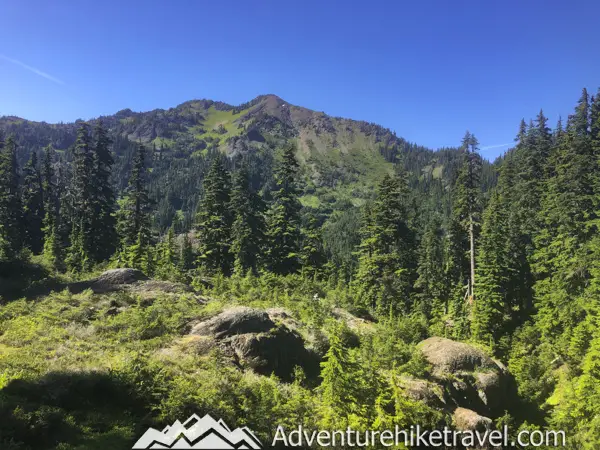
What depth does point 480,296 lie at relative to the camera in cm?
3634

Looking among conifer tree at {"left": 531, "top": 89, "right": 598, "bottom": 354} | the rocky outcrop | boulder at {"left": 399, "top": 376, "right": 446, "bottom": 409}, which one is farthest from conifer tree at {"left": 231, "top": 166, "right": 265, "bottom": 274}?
conifer tree at {"left": 531, "top": 89, "right": 598, "bottom": 354}

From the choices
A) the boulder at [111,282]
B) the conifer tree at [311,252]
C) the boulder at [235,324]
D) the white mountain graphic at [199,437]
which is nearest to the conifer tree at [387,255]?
the conifer tree at [311,252]

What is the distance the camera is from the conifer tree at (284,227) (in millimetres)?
36812

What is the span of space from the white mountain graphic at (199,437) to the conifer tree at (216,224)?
26.3m

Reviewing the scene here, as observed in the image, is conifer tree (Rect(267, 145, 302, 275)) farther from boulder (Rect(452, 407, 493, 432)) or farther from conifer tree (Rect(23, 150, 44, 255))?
conifer tree (Rect(23, 150, 44, 255))

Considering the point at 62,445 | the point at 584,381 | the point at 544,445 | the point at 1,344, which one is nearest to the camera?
the point at 62,445

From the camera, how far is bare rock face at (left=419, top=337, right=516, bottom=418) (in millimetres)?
17250

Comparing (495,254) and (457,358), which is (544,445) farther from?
(495,254)

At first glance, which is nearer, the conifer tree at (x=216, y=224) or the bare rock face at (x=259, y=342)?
the bare rock face at (x=259, y=342)

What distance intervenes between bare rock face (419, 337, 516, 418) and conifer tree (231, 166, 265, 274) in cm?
1892

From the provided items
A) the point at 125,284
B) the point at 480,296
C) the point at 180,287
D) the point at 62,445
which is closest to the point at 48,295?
the point at 125,284

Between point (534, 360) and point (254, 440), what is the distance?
100 ft

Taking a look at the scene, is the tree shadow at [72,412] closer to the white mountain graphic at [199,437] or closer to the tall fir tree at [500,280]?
the white mountain graphic at [199,437]

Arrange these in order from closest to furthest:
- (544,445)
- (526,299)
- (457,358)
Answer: (544,445)
(457,358)
(526,299)
